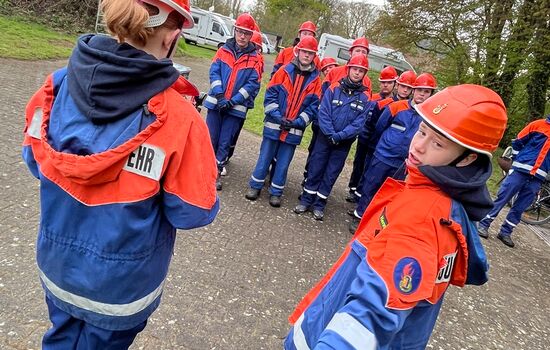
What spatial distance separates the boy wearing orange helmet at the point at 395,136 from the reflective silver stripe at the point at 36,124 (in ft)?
13.4

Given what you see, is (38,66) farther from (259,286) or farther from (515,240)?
(515,240)

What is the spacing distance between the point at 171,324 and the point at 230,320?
1.44ft

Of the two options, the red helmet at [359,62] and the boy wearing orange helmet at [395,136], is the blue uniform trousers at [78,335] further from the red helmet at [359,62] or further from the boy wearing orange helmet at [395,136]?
the red helmet at [359,62]

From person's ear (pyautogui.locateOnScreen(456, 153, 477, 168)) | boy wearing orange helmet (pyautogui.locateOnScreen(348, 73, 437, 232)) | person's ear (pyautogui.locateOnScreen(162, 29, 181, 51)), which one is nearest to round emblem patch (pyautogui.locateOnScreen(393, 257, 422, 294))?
person's ear (pyautogui.locateOnScreen(456, 153, 477, 168))

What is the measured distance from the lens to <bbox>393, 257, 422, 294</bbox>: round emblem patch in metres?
1.32

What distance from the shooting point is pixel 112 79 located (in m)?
1.40

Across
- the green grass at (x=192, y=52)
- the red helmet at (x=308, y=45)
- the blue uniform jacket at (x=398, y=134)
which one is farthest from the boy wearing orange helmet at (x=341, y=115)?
the green grass at (x=192, y=52)

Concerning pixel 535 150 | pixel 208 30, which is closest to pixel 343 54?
pixel 208 30

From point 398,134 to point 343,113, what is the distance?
0.70m

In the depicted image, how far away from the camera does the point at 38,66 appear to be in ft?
32.5

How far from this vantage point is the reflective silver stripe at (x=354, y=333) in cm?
123

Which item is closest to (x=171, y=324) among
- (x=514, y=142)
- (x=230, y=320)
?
(x=230, y=320)

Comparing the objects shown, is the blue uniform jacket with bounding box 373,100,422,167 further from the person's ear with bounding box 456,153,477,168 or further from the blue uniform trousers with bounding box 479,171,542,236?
the person's ear with bounding box 456,153,477,168

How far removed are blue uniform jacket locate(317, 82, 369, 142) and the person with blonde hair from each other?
3691 millimetres
